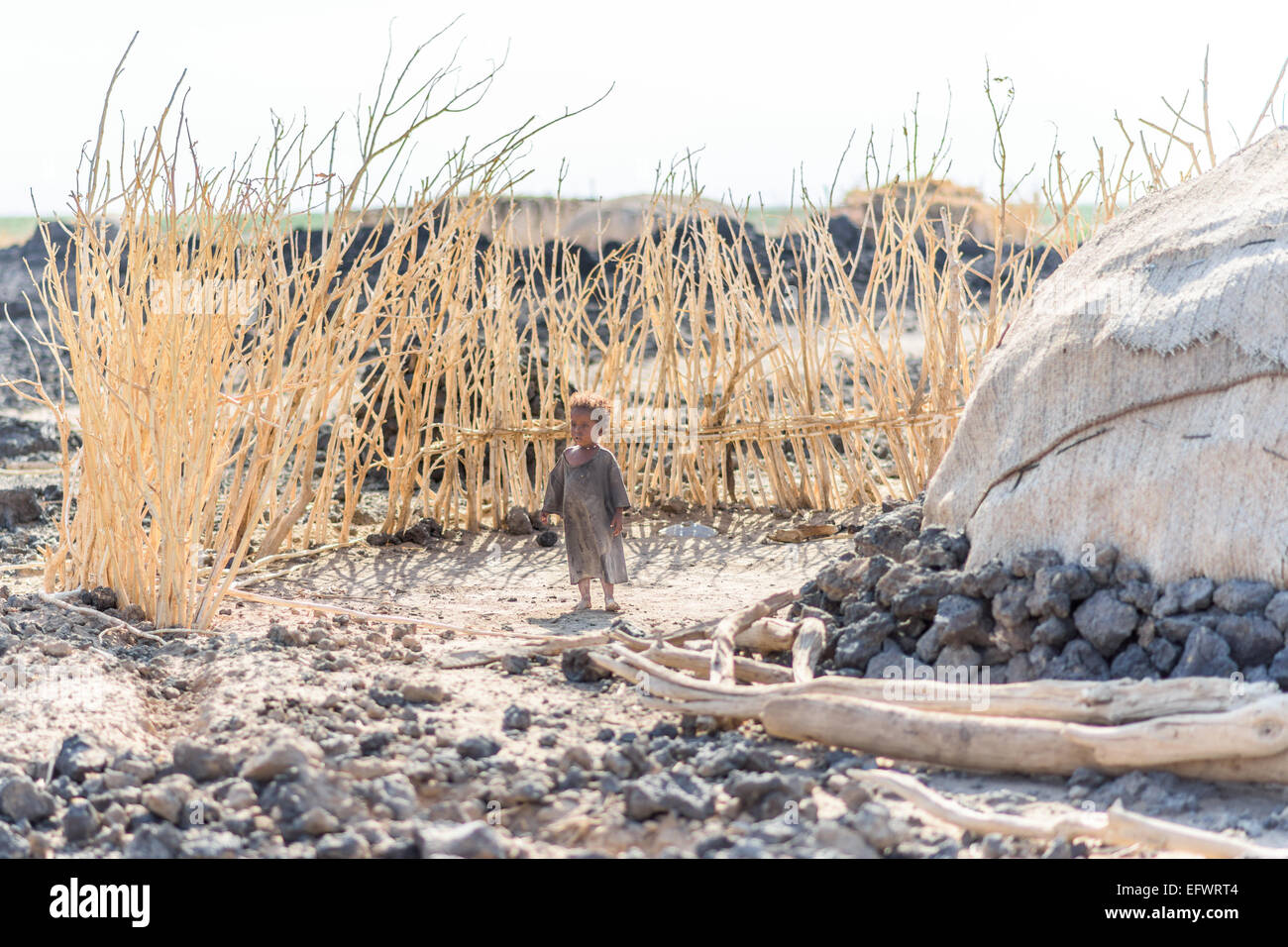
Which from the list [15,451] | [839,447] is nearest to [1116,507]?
[839,447]

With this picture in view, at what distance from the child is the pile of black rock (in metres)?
1.14

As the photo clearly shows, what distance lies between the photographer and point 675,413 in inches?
213

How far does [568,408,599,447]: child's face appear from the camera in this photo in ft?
12.6

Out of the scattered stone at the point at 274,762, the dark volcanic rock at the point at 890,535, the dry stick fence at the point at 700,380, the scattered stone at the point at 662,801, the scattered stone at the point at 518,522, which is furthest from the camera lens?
the scattered stone at the point at 518,522

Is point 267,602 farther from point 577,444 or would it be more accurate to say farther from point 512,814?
point 512,814

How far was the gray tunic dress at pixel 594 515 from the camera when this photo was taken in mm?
3824

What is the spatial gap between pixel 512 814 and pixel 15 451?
22.6ft

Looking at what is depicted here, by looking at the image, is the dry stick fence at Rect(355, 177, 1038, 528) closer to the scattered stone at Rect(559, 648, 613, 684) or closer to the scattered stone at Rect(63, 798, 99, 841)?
the scattered stone at Rect(559, 648, 613, 684)

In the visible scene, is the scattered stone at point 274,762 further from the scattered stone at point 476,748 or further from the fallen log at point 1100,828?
the fallen log at point 1100,828

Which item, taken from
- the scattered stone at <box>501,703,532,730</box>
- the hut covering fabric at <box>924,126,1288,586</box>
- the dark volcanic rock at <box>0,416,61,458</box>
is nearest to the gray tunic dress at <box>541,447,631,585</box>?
the hut covering fabric at <box>924,126,1288,586</box>

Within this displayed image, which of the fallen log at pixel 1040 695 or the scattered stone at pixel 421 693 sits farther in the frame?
the scattered stone at pixel 421 693

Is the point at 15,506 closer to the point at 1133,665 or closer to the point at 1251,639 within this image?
the point at 1133,665

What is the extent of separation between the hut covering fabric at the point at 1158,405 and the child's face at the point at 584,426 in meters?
1.33
